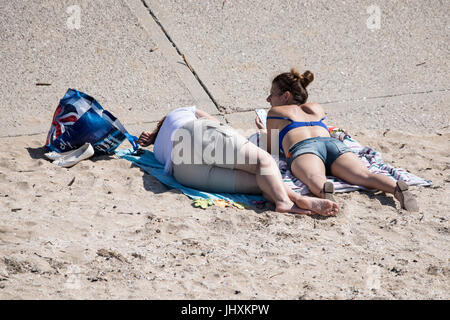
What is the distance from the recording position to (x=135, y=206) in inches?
165

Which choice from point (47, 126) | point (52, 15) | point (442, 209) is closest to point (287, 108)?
point (442, 209)

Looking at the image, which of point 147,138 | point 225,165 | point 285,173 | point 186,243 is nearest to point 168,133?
point 147,138

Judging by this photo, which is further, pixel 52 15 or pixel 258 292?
pixel 52 15

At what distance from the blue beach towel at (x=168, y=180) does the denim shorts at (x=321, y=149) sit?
0.50 meters

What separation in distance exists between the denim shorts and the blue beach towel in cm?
50

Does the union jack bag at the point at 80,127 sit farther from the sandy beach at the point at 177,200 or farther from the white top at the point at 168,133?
the white top at the point at 168,133

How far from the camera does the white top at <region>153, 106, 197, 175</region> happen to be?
4.64m

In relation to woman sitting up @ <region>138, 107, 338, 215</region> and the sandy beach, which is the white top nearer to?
woman sitting up @ <region>138, 107, 338, 215</region>

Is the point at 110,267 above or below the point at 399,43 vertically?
below

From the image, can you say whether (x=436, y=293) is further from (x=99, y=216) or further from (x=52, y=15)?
(x=52, y=15)

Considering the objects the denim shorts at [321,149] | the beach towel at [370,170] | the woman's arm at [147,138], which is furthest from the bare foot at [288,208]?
the woman's arm at [147,138]

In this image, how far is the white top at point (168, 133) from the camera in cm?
464

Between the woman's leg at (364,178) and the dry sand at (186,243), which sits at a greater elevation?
the woman's leg at (364,178)

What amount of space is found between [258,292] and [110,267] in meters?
0.83
